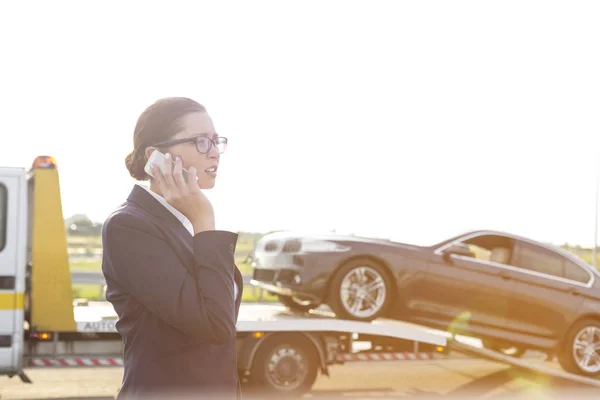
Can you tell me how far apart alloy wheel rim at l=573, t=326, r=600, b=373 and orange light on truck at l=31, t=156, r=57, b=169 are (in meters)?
5.78

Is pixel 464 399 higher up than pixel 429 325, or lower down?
lower down

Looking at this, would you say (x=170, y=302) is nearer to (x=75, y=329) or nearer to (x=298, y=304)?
(x=75, y=329)

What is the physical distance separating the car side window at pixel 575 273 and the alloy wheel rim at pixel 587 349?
0.54 metres

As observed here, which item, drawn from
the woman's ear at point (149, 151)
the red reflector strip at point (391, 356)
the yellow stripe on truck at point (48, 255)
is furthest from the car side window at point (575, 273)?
the woman's ear at point (149, 151)

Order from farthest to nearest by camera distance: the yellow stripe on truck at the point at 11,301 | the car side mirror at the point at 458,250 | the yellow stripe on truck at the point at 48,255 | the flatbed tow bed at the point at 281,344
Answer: the car side mirror at the point at 458,250 < the flatbed tow bed at the point at 281,344 < the yellow stripe on truck at the point at 48,255 < the yellow stripe on truck at the point at 11,301

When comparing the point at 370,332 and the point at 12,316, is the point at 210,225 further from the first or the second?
the point at 370,332

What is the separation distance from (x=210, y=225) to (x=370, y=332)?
21.1 ft

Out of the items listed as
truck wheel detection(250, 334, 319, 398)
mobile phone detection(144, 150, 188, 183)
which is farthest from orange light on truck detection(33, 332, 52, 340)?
mobile phone detection(144, 150, 188, 183)

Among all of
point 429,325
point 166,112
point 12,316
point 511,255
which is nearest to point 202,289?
point 166,112

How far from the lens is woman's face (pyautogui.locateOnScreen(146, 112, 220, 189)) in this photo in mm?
1818

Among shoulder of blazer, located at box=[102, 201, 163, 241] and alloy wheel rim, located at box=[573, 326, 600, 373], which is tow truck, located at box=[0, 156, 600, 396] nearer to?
alloy wheel rim, located at box=[573, 326, 600, 373]

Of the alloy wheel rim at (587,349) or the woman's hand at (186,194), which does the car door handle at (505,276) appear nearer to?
the alloy wheel rim at (587,349)

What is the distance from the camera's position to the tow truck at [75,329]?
23.1 feet

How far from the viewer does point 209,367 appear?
172cm
